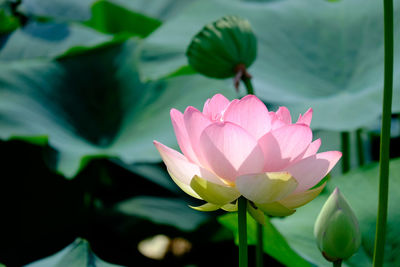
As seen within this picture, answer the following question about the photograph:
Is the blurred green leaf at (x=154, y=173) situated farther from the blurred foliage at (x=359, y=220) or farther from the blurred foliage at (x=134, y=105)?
the blurred foliage at (x=359, y=220)

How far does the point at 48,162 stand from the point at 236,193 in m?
0.86

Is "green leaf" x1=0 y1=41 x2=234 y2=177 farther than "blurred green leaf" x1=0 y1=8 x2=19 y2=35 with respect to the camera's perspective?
No

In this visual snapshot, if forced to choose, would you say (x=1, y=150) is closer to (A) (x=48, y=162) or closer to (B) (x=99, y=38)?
(A) (x=48, y=162)

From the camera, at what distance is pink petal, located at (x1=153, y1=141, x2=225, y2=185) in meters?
0.40

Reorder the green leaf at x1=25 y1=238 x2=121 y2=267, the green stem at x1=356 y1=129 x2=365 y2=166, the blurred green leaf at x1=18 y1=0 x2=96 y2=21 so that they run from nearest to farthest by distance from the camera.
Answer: the green leaf at x1=25 y1=238 x2=121 y2=267
the green stem at x1=356 y1=129 x2=365 y2=166
the blurred green leaf at x1=18 y1=0 x2=96 y2=21

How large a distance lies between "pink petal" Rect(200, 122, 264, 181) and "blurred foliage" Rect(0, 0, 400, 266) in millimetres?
595

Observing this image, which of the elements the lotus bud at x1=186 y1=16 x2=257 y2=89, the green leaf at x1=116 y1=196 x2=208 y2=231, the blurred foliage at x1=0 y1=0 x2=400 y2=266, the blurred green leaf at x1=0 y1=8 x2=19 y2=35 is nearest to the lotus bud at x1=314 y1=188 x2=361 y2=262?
the lotus bud at x1=186 y1=16 x2=257 y2=89

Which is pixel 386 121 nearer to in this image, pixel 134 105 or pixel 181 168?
pixel 181 168

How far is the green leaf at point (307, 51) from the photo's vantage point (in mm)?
1101

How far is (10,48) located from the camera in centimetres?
169

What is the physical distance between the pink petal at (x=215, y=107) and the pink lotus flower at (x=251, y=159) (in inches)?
1.1

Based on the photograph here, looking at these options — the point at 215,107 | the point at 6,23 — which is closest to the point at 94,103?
the point at 6,23

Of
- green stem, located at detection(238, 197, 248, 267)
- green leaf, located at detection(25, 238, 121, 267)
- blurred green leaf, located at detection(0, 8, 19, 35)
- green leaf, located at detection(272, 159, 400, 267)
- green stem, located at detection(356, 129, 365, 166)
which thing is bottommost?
green stem, located at detection(356, 129, 365, 166)

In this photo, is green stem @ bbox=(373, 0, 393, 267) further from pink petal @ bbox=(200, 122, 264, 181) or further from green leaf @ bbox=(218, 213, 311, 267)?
green leaf @ bbox=(218, 213, 311, 267)
